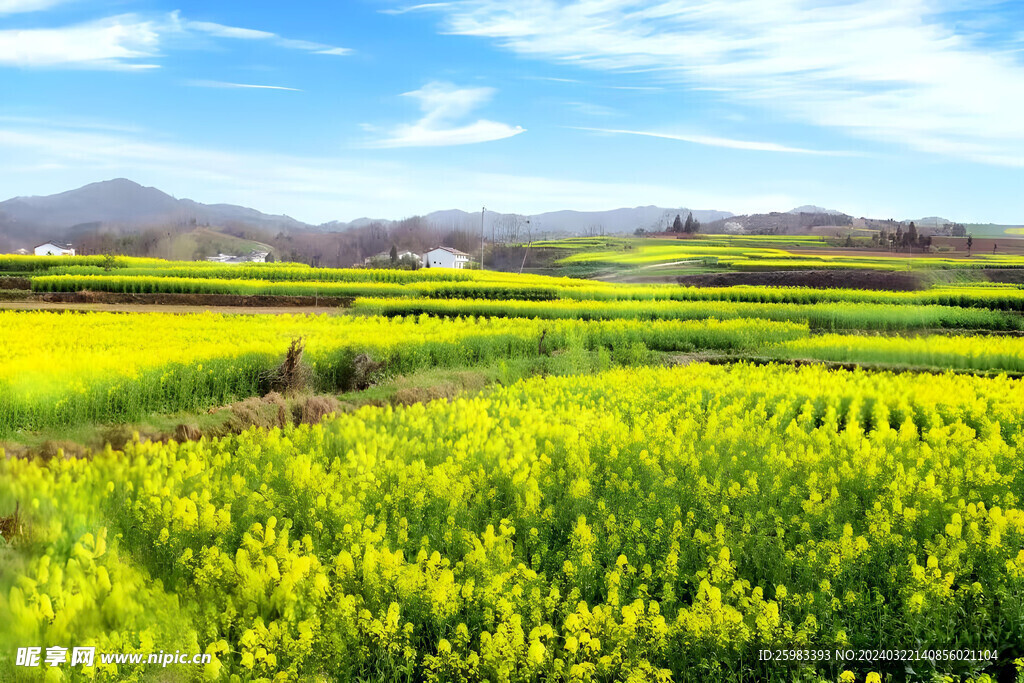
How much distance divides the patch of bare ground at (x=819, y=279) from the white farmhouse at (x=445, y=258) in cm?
3381

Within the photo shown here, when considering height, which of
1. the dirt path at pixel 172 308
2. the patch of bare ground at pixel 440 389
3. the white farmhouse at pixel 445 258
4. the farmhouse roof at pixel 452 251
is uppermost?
the farmhouse roof at pixel 452 251

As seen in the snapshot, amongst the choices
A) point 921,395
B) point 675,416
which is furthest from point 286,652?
point 921,395

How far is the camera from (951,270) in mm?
44406

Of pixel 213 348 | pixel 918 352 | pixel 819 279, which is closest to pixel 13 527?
pixel 213 348

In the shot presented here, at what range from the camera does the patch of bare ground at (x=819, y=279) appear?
40531 millimetres

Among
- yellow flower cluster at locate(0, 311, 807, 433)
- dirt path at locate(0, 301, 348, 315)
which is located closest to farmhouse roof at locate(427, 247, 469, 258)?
dirt path at locate(0, 301, 348, 315)

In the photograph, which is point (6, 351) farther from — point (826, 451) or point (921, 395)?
point (921, 395)

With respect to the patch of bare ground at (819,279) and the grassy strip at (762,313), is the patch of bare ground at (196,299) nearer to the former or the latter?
the grassy strip at (762,313)

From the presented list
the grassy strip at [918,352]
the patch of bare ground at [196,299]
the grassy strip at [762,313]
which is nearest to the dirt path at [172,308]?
the patch of bare ground at [196,299]

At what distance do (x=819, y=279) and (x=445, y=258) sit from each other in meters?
44.8

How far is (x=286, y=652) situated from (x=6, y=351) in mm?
11401

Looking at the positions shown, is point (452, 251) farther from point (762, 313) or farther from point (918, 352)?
point (918, 352)

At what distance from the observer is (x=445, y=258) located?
80.5 meters

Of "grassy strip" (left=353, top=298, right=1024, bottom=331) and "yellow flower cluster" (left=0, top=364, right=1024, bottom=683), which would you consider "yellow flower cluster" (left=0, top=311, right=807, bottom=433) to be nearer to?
"grassy strip" (left=353, top=298, right=1024, bottom=331)
